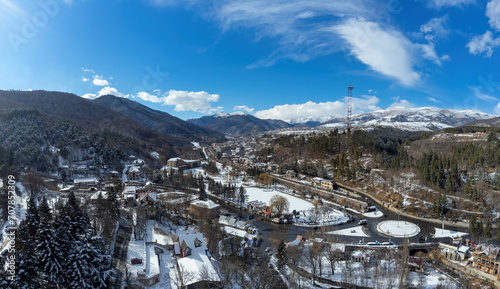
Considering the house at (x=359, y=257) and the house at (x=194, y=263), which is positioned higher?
the house at (x=194, y=263)

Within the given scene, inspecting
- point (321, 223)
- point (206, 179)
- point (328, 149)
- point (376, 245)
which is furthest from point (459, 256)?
point (328, 149)

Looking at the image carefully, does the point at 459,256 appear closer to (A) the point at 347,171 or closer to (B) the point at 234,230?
(B) the point at 234,230

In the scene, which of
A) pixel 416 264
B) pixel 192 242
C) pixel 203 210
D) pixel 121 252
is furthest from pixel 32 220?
pixel 416 264

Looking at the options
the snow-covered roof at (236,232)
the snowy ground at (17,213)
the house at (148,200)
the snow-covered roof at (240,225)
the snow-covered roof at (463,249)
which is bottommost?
the snow-covered roof at (463,249)

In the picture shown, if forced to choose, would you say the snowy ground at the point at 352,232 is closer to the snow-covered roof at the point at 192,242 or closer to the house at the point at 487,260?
the house at the point at 487,260

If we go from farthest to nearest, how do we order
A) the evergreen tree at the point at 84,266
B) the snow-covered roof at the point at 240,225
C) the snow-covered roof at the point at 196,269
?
the snow-covered roof at the point at 240,225
the snow-covered roof at the point at 196,269
the evergreen tree at the point at 84,266

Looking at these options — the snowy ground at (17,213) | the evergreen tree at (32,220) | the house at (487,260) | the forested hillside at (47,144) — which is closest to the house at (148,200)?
the snowy ground at (17,213)

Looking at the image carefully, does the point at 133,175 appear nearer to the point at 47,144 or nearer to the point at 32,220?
the point at 47,144
